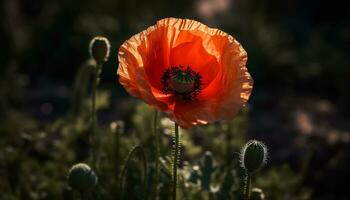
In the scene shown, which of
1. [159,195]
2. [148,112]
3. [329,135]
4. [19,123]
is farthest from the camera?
[329,135]

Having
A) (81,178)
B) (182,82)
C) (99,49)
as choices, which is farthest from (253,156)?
(99,49)

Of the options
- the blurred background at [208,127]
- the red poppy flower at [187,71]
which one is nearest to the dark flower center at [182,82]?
the red poppy flower at [187,71]

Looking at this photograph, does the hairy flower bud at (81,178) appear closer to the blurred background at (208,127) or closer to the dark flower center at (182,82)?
the dark flower center at (182,82)

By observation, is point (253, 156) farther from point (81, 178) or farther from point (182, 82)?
point (81, 178)

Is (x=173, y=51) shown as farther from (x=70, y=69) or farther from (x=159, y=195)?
(x=70, y=69)

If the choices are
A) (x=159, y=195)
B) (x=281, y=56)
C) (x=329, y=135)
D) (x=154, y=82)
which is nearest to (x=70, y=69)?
(x=281, y=56)

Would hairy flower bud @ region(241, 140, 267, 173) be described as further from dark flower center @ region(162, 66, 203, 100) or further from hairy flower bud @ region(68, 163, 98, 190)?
hairy flower bud @ region(68, 163, 98, 190)
